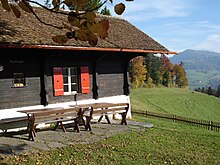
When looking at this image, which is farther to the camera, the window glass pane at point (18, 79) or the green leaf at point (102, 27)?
the window glass pane at point (18, 79)

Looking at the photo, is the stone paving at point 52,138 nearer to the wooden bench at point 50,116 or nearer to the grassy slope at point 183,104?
the wooden bench at point 50,116

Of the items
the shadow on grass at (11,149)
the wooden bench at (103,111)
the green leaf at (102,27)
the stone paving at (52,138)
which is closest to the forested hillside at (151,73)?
the wooden bench at (103,111)

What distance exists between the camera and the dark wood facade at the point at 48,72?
1114cm

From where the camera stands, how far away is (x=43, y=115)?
9836 millimetres

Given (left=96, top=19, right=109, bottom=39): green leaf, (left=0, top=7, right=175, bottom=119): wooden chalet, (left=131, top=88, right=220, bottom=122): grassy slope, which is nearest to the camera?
(left=96, top=19, right=109, bottom=39): green leaf

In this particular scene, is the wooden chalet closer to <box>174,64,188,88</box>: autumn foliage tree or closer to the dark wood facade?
the dark wood facade

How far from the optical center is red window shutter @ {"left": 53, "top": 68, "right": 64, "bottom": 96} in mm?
12422

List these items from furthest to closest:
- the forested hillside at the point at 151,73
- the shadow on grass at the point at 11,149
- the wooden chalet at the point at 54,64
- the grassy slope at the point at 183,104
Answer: the forested hillside at the point at 151,73
the grassy slope at the point at 183,104
the wooden chalet at the point at 54,64
the shadow on grass at the point at 11,149

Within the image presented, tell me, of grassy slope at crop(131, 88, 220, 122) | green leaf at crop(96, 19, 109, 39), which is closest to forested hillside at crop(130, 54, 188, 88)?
grassy slope at crop(131, 88, 220, 122)

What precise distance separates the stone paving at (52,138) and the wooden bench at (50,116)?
1.18 feet

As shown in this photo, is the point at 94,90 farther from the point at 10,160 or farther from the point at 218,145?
the point at 10,160

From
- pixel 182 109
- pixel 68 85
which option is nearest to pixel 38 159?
pixel 68 85

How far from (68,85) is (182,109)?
1231 inches

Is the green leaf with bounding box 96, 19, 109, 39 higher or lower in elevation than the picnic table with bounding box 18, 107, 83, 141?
higher
